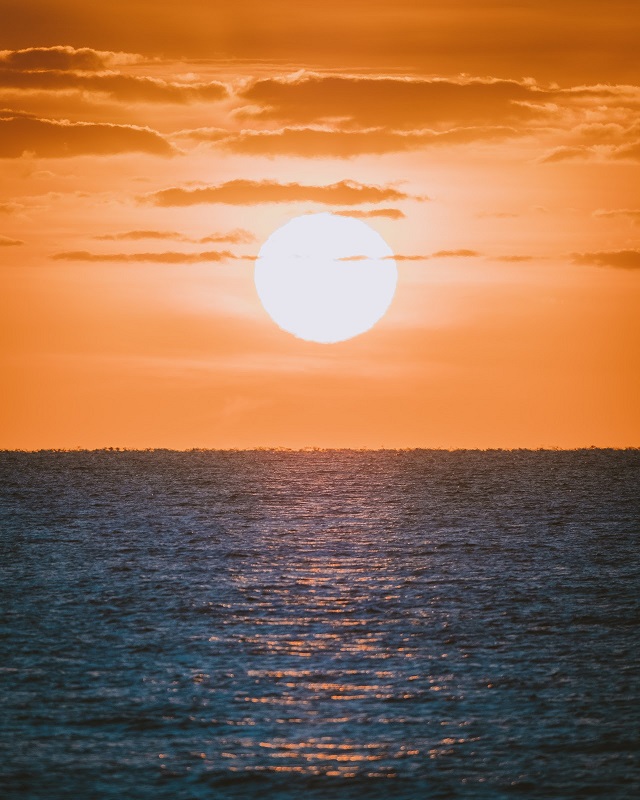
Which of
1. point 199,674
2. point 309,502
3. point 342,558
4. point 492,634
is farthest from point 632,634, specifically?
A: point 309,502

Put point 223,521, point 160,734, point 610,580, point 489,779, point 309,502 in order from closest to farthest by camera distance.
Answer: point 489,779 < point 160,734 < point 610,580 < point 223,521 < point 309,502

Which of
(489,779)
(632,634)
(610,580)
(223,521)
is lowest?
(489,779)

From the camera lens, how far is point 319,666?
56625 mm

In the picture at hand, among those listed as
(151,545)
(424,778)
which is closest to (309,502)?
(151,545)

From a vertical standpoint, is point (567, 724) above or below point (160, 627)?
below

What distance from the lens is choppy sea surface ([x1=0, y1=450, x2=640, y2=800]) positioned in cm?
4247

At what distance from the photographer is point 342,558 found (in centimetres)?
9731

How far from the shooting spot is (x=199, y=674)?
55.2 m

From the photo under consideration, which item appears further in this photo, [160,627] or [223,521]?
[223,521]

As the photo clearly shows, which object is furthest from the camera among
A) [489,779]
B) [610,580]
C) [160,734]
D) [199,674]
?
[610,580]

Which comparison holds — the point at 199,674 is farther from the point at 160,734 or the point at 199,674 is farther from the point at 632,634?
A: the point at 632,634

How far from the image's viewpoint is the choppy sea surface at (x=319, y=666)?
139 ft

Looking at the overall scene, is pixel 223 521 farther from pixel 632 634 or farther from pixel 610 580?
pixel 632 634

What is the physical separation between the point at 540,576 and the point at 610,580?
16.2ft
